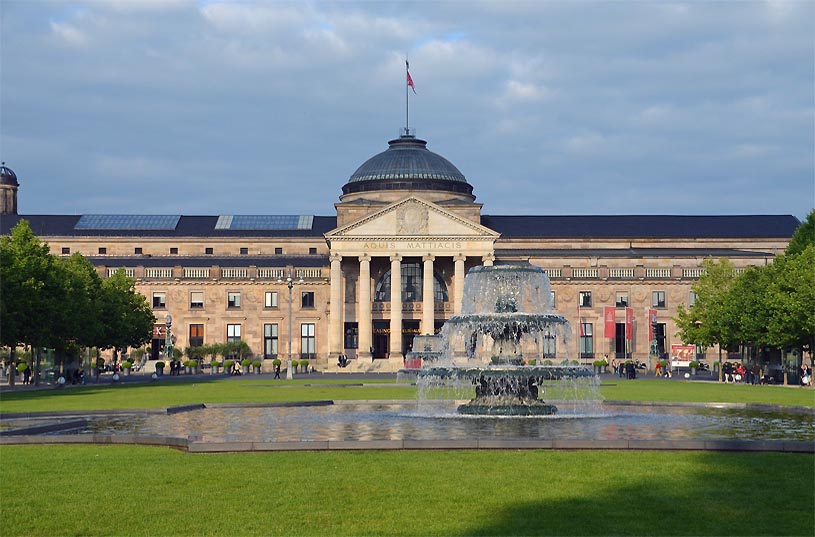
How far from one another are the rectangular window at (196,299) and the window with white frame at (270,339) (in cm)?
702

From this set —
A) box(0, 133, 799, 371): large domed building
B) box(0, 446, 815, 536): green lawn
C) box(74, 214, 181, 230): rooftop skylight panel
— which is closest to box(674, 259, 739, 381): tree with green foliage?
box(0, 133, 799, 371): large domed building

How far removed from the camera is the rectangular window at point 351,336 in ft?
397

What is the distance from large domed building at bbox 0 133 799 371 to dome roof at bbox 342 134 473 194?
0.17m

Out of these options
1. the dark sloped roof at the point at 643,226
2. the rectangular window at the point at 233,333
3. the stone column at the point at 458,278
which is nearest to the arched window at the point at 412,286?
the stone column at the point at 458,278

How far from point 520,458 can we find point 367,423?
11041 mm

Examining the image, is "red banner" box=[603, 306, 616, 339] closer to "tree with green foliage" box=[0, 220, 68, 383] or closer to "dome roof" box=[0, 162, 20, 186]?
"tree with green foliage" box=[0, 220, 68, 383]

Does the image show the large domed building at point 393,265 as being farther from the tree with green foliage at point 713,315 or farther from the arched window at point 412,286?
the tree with green foliage at point 713,315

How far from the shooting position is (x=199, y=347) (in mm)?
114625

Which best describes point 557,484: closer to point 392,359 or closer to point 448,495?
point 448,495

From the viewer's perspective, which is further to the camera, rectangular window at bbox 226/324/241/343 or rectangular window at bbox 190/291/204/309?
rectangular window at bbox 226/324/241/343

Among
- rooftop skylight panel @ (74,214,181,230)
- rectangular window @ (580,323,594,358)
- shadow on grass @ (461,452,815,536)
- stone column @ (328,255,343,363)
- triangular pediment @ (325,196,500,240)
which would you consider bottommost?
shadow on grass @ (461,452,815,536)

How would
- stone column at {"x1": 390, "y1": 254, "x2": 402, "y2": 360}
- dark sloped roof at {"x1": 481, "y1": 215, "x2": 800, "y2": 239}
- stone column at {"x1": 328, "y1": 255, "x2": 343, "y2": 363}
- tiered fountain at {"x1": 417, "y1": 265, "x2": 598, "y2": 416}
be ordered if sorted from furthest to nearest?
dark sloped roof at {"x1": 481, "y1": 215, "x2": 800, "y2": 239}
stone column at {"x1": 328, "y1": 255, "x2": 343, "y2": 363}
stone column at {"x1": 390, "y1": 254, "x2": 402, "y2": 360}
tiered fountain at {"x1": 417, "y1": 265, "x2": 598, "y2": 416}

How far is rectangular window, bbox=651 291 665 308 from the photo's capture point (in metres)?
121

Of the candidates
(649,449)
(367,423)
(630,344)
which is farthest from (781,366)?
(649,449)
